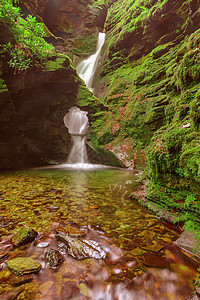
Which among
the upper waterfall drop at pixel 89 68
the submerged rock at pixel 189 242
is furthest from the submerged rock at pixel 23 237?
the upper waterfall drop at pixel 89 68

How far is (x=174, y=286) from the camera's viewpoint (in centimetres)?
160

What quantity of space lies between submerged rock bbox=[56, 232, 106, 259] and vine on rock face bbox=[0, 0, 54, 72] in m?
8.00

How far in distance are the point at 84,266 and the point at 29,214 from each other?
69.6 inches

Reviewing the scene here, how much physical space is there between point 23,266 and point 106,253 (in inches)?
41.2

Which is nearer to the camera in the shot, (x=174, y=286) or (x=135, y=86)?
(x=174, y=286)

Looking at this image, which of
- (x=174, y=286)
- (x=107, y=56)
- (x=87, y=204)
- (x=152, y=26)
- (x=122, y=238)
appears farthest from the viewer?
(x=107, y=56)

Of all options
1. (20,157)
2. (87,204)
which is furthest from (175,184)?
(20,157)

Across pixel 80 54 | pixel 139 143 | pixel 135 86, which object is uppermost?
pixel 80 54

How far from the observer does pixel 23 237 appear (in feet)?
7.16

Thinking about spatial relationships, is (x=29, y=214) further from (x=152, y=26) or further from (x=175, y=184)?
(x=152, y=26)

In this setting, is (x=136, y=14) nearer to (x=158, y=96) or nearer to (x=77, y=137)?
(x=158, y=96)

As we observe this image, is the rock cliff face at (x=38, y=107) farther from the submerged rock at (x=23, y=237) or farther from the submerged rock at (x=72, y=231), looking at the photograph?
the submerged rock at (x=72, y=231)

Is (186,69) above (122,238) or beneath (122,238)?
above

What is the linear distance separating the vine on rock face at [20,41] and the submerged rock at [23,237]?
7635 millimetres
